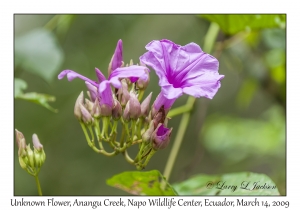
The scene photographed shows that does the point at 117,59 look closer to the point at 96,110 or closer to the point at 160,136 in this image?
the point at 96,110

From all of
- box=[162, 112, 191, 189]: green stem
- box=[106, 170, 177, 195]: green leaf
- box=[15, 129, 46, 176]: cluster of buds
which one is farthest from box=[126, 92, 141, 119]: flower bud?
box=[162, 112, 191, 189]: green stem

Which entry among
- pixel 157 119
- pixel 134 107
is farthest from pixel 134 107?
pixel 157 119

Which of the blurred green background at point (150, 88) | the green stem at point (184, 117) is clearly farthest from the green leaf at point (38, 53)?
the green stem at point (184, 117)

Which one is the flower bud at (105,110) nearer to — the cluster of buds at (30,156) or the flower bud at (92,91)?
the flower bud at (92,91)

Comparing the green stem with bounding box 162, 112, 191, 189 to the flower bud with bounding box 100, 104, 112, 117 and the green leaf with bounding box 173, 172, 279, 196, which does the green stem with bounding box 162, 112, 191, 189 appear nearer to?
the green leaf with bounding box 173, 172, 279, 196
